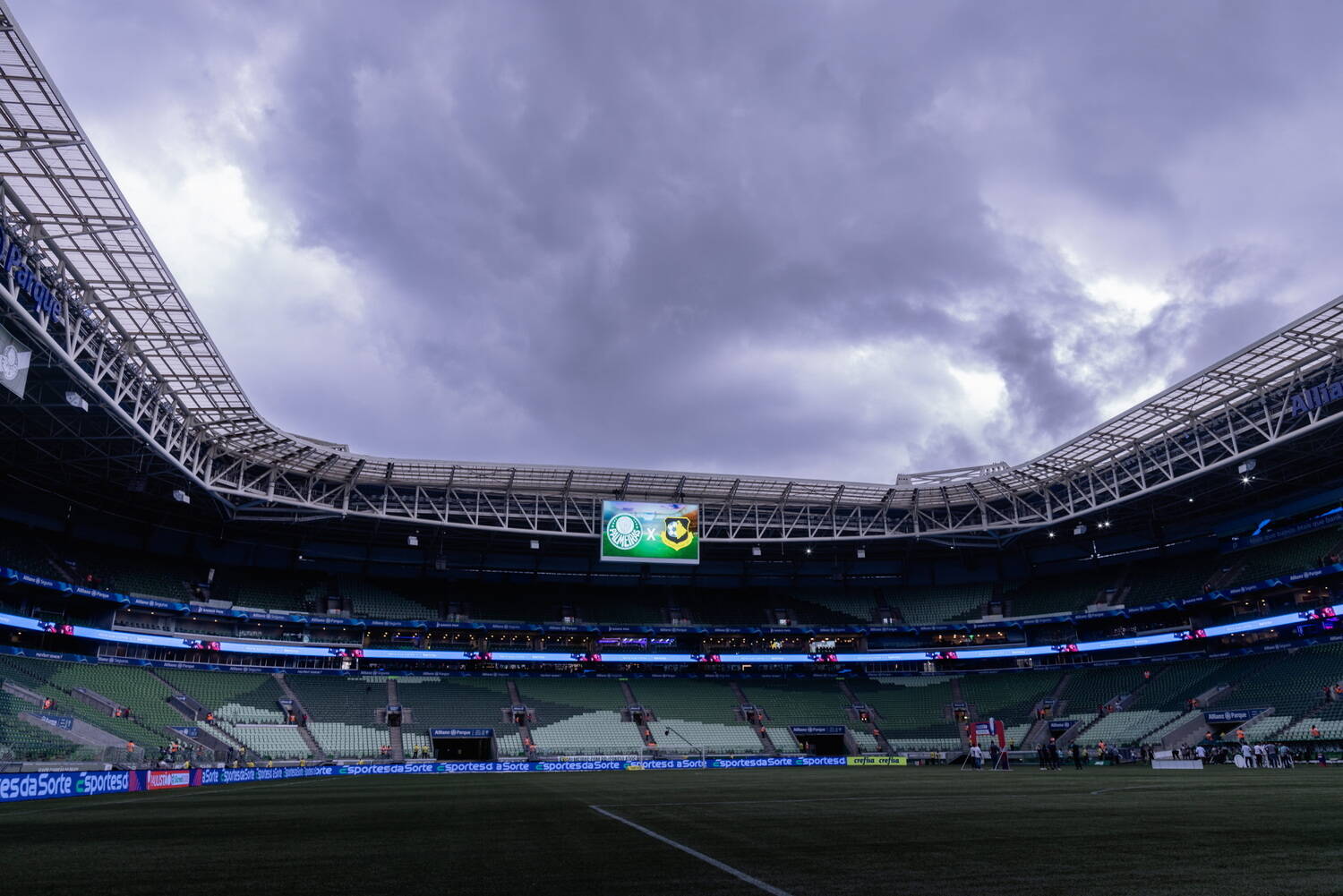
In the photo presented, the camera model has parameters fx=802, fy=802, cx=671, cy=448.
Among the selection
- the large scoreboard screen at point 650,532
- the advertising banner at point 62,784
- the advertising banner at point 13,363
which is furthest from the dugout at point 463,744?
the advertising banner at point 13,363

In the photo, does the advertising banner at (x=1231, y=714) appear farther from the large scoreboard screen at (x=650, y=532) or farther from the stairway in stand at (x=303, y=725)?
the stairway in stand at (x=303, y=725)

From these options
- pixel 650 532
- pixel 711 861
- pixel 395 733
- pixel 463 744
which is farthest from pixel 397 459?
pixel 711 861

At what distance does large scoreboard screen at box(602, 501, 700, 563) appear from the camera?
52844 mm

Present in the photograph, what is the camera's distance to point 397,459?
50812mm

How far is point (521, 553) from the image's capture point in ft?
233

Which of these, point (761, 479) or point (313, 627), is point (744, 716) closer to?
point (761, 479)

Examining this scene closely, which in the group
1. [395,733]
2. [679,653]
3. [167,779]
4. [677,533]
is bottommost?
[395,733]

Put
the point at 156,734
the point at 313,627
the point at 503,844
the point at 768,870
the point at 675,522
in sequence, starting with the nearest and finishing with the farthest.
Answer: the point at 768,870 → the point at 503,844 → the point at 156,734 → the point at 675,522 → the point at 313,627

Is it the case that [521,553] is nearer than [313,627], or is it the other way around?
[313,627]

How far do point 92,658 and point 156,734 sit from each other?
10.3 metres

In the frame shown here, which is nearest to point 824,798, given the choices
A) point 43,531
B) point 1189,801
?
point 1189,801

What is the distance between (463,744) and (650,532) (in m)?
23.9

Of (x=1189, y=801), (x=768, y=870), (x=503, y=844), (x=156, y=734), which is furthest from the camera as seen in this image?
(x=156, y=734)

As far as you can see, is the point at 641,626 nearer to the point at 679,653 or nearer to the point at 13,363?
the point at 679,653
